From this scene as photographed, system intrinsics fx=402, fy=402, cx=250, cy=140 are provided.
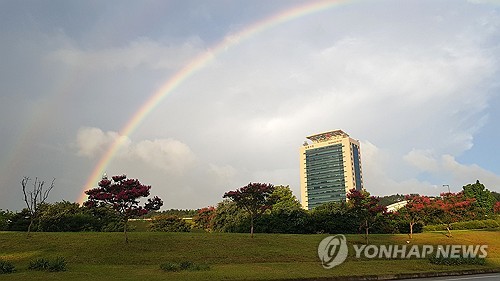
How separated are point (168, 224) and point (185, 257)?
81.9 feet

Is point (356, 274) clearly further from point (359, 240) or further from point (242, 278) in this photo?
point (359, 240)

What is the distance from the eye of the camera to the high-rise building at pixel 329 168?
168625 millimetres

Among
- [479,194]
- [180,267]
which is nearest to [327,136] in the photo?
[479,194]

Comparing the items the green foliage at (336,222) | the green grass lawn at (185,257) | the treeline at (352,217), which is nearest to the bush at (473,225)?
the treeline at (352,217)

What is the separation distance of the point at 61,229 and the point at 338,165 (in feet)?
475

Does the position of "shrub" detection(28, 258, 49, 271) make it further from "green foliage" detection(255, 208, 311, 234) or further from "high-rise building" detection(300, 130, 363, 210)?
"high-rise building" detection(300, 130, 363, 210)

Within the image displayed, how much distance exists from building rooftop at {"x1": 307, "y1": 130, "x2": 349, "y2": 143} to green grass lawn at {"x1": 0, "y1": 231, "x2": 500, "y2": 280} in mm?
149609

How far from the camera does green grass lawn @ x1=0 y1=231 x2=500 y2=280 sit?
17.2 metres

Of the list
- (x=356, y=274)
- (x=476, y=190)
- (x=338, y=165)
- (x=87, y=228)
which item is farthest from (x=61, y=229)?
(x=338, y=165)

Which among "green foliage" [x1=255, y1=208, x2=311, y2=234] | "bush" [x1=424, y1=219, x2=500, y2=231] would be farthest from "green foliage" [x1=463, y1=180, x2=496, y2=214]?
"green foliage" [x1=255, y1=208, x2=311, y2=234]

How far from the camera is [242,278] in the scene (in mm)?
16422

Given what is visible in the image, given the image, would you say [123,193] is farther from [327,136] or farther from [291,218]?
[327,136]

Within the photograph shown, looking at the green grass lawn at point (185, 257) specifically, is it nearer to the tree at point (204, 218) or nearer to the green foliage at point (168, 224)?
the green foliage at point (168, 224)

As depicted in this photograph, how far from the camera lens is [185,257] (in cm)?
2259
